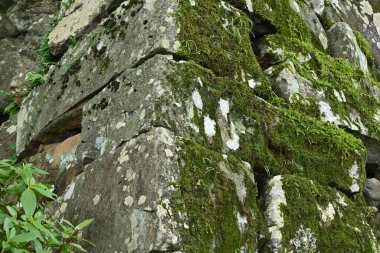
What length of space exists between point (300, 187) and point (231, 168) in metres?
0.62

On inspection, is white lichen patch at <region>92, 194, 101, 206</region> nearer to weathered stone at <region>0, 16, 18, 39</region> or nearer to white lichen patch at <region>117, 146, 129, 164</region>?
white lichen patch at <region>117, 146, 129, 164</region>

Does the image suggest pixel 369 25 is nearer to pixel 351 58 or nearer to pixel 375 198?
pixel 351 58

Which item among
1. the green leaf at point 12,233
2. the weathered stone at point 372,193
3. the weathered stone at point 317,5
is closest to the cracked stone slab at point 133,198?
the green leaf at point 12,233

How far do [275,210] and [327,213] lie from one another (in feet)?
1.67

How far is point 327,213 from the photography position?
14.0ft

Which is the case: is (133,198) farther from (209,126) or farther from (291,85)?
(291,85)

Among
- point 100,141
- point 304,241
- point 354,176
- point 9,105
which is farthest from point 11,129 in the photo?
point 354,176

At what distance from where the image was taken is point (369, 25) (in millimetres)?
7305

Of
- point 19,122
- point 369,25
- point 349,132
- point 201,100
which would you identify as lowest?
point 369,25

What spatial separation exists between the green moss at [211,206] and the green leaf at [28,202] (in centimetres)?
92

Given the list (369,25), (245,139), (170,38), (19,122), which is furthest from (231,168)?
(369,25)

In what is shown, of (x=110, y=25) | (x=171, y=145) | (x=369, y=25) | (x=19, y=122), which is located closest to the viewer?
(x=171, y=145)

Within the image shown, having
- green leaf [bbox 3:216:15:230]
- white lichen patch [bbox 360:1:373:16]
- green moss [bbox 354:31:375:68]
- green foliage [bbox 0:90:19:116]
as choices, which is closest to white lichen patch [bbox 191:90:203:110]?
green leaf [bbox 3:216:15:230]

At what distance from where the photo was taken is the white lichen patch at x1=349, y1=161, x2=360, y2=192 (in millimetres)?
4766
